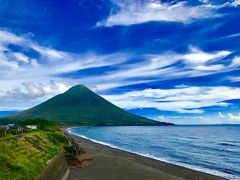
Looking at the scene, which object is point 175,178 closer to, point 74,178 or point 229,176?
point 229,176

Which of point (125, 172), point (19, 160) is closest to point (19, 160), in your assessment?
point (19, 160)

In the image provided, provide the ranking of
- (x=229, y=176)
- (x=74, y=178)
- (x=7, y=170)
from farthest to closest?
1. (x=229, y=176)
2. (x=74, y=178)
3. (x=7, y=170)

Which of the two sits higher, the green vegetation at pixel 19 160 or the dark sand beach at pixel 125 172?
the green vegetation at pixel 19 160

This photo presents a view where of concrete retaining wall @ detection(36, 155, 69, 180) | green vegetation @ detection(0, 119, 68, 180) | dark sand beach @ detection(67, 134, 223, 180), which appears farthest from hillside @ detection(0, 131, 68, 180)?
dark sand beach @ detection(67, 134, 223, 180)

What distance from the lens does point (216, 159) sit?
53906mm

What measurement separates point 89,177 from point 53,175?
652 cm

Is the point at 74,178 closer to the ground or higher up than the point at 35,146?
closer to the ground

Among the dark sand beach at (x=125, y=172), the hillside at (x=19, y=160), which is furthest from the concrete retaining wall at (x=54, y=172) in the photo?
the dark sand beach at (x=125, y=172)

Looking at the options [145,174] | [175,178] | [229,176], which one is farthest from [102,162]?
[229,176]

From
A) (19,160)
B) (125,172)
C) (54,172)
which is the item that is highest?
(19,160)

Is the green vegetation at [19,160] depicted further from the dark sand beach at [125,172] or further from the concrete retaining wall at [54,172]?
the dark sand beach at [125,172]

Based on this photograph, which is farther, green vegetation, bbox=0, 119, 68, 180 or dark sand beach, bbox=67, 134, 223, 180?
dark sand beach, bbox=67, 134, 223, 180

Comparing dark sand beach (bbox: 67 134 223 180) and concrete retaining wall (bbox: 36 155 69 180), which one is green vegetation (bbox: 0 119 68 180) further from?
dark sand beach (bbox: 67 134 223 180)

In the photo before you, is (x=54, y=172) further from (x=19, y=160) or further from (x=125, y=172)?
(x=125, y=172)
